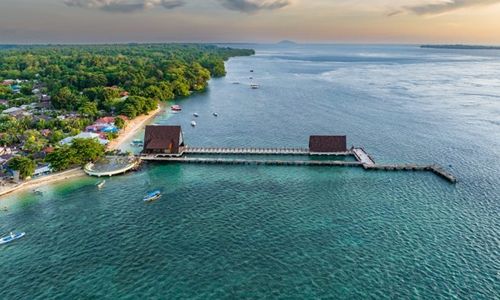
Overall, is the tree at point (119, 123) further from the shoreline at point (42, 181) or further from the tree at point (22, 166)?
the tree at point (22, 166)

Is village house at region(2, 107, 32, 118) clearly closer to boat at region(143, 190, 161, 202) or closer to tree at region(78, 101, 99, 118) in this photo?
tree at region(78, 101, 99, 118)

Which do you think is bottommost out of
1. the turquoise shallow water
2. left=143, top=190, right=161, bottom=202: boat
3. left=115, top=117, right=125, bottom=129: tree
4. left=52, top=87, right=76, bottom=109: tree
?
the turquoise shallow water

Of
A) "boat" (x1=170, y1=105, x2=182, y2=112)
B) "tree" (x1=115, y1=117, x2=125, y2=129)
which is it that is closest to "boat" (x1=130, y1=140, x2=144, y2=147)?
"tree" (x1=115, y1=117, x2=125, y2=129)

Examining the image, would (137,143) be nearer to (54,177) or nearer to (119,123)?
(119,123)

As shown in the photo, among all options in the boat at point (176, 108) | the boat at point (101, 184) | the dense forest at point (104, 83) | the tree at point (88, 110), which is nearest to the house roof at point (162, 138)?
the boat at point (101, 184)

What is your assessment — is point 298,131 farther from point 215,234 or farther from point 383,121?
point 215,234

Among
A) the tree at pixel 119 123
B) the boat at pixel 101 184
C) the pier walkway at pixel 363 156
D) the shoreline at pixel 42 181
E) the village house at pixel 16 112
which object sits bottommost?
the boat at pixel 101 184
